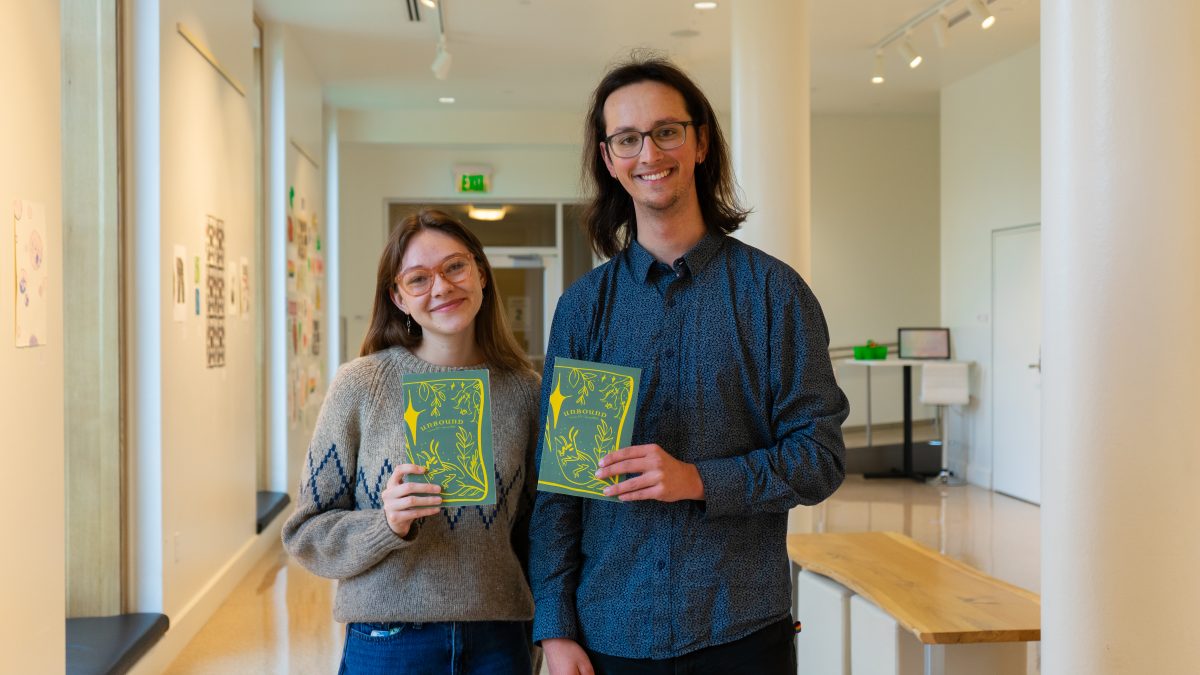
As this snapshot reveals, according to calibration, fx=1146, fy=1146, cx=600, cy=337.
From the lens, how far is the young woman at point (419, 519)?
77.6 inches

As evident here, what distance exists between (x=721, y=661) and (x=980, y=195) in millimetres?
9590

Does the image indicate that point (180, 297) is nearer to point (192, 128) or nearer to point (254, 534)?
point (192, 128)

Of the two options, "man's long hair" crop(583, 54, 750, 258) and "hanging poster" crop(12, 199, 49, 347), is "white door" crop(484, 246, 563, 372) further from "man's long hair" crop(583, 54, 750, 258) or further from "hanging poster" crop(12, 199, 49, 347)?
"man's long hair" crop(583, 54, 750, 258)

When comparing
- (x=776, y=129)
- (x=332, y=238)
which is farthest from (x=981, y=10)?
(x=332, y=238)

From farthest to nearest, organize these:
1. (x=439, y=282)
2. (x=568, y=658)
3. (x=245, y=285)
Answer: (x=245, y=285), (x=439, y=282), (x=568, y=658)

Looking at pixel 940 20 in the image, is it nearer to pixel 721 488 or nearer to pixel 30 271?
pixel 30 271

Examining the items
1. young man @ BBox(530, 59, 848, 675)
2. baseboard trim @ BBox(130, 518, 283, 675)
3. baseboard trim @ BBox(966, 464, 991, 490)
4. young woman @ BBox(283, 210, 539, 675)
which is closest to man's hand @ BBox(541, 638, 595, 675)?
young man @ BBox(530, 59, 848, 675)

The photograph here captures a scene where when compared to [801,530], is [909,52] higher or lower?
higher

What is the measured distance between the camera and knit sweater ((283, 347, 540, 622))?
77.5 inches

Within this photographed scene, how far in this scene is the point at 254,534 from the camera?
7.52 metres

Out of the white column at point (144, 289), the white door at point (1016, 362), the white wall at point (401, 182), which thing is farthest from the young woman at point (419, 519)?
the white wall at point (401, 182)

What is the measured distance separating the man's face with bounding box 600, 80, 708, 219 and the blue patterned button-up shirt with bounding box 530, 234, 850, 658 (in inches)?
4.2

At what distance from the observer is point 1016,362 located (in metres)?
10.1

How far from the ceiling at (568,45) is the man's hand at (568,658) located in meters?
7.06
